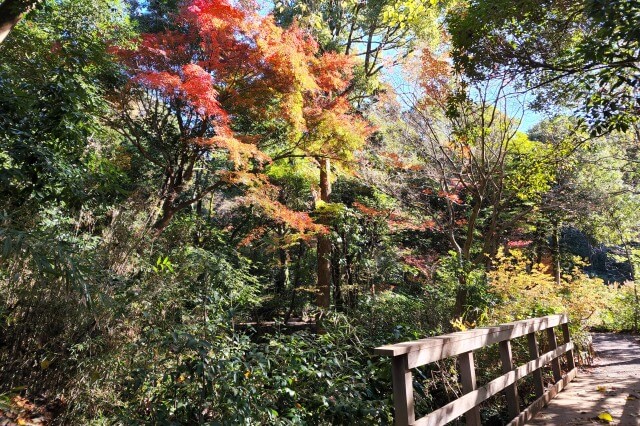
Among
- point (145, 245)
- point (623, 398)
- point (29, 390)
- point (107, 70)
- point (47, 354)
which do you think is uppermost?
point (107, 70)

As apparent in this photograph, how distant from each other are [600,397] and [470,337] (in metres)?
2.69

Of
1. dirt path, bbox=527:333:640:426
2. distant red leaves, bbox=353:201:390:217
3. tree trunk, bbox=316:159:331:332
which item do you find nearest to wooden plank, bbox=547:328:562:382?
dirt path, bbox=527:333:640:426

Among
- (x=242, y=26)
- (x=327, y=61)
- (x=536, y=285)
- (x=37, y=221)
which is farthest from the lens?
(x=327, y=61)

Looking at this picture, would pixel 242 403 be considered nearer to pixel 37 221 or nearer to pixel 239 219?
pixel 37 221

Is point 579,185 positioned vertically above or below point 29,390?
above

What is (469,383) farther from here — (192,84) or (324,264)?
(324,264)

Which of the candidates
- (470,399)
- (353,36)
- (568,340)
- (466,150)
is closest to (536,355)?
(568,340)

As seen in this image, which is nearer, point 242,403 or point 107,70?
point 242,403

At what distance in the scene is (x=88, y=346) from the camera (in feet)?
12.8

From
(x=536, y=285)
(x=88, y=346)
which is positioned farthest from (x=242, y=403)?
(x=536, y=285)

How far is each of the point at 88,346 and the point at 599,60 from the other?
4.84m

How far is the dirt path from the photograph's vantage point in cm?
369

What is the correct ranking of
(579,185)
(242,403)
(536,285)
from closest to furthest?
(242,403) < (536,285) < (579,185)

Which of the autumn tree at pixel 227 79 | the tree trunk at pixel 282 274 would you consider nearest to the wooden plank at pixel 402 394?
the autumn tree at pixel 227 79
